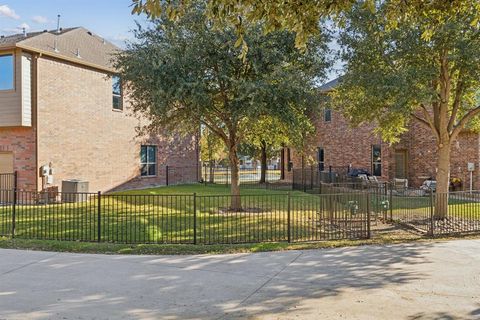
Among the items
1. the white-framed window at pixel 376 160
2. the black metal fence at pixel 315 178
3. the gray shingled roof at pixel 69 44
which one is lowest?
the black metal fence at pixel 315 178

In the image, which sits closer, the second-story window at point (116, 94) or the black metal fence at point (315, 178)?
the second-story window at point (116, 94)

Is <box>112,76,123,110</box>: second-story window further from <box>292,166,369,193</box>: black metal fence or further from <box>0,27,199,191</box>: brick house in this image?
<box>292,166,369,193</box>: black metal fence

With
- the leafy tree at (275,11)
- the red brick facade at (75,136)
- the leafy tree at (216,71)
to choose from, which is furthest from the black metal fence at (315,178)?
the leafy tree at (275,11)

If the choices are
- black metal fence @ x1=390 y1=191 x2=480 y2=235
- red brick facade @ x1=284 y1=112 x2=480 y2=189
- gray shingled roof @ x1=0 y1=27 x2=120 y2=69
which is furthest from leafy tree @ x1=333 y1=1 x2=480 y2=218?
gray shingled roof @ x1=0 y1=27 x2=120 y2=69

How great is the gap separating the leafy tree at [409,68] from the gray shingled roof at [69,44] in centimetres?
844

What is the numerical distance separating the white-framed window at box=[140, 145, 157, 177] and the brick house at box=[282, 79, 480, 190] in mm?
8343

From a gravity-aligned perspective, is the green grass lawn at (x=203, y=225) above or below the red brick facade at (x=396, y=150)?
below

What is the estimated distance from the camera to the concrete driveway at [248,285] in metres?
5.27

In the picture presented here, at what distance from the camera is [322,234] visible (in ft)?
34.3

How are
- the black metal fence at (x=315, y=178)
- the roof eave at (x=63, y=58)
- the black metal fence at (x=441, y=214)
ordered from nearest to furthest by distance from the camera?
1. the black metal fence at (x=441, y=214)
2. the roof eave at (x=63, y=58)
3. the black metal fence at (x=315, y=178)

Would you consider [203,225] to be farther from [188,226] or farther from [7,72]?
[7,72]

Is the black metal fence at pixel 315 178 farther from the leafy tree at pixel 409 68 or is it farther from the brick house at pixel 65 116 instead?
the brick house at pixel 65 116

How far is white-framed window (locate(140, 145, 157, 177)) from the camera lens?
23289mm

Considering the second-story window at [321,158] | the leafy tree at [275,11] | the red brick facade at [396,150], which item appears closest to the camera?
the leafy tree at [275,11]
